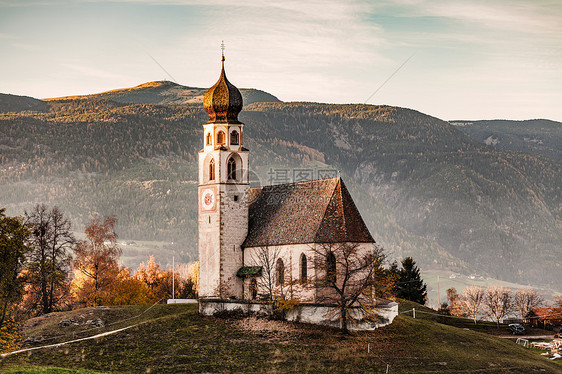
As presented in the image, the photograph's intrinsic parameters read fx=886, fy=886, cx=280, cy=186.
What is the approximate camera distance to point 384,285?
73.8 m

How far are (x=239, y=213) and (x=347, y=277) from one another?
54.7ft

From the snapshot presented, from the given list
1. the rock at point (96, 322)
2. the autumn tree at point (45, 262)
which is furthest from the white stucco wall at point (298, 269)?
the autumn tree at point (45, 262)

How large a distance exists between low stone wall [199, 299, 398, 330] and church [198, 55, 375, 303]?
3986 mm

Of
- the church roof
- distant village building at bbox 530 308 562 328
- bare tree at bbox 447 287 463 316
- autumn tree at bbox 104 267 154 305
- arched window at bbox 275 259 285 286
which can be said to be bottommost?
distant village building at bbox 530 308 562 328

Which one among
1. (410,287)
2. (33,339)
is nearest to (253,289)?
(33,339)

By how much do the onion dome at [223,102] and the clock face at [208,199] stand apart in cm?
702

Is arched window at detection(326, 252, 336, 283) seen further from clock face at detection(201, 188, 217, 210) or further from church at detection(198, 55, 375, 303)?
clock face at detection(201, 188, 217, 210)

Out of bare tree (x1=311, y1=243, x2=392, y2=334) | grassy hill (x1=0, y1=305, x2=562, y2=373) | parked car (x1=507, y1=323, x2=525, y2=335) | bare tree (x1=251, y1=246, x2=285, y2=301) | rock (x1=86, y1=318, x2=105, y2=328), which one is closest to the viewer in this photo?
grassy hill (x1=0, y1=305, x2=562, y2=373)

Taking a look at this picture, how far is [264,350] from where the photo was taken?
218 feet

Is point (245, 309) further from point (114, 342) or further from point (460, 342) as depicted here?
point (460, 342)

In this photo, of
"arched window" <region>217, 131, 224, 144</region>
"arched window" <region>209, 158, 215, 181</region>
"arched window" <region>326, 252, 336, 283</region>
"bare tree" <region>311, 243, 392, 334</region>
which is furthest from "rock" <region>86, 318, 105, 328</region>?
"arched window" <region>217, 131, 224, 144</region>

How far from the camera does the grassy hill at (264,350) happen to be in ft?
206

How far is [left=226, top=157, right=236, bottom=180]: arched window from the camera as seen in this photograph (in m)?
86.8

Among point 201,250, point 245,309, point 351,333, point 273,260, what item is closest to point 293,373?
point 351,333
